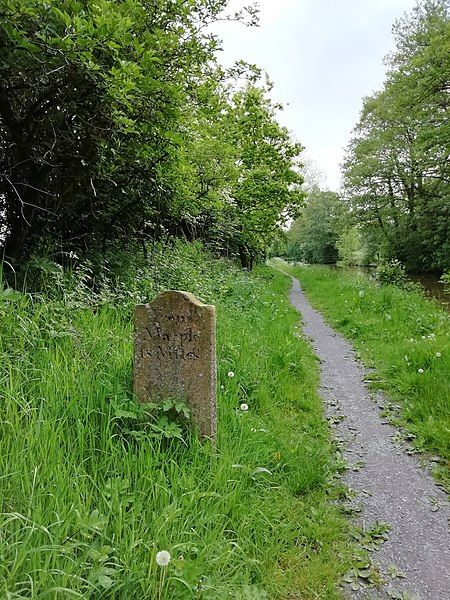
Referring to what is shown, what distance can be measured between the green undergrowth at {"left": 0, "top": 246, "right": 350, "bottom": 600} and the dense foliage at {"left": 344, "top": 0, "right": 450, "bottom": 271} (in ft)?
62.7

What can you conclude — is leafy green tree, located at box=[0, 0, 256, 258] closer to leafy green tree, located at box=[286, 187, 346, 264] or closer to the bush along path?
the bush along path

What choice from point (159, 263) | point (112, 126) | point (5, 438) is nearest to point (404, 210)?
point (159, 263)

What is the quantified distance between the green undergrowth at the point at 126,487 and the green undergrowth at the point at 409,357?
3.59 feet

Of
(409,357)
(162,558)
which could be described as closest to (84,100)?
(162,558)

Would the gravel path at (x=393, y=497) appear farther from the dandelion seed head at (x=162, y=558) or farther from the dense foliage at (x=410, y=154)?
the dense foliage at (x=410, y=154)

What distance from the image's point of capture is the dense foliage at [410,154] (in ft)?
59.8

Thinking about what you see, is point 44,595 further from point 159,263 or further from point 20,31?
point 159,263

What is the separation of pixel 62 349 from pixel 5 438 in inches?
39.6

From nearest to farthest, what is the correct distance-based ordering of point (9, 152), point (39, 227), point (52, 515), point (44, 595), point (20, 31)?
1. point (44, 595)
2. point (52, 515)
3. point (20, 31)
4. point (9, 152)
5. point (39, 227)

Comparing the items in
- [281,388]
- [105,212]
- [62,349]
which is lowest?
[281,388]

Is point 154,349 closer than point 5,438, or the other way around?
point 5,438

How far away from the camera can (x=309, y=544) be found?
256 cm

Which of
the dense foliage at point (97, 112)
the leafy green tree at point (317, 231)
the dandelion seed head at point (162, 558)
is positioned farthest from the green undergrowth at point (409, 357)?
the leafy green tree at point (317, 231)

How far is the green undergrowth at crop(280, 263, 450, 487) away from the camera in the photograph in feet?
13.3
